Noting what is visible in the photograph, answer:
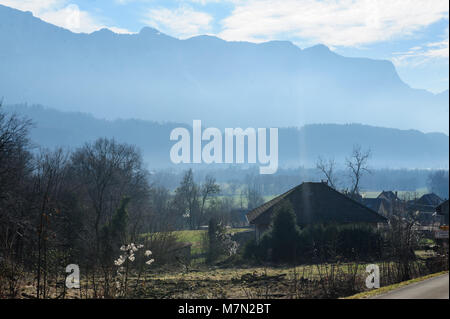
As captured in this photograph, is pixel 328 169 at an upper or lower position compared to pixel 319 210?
upper

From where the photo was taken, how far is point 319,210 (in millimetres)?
30547

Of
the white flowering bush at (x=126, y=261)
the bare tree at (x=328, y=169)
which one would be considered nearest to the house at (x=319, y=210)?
the bare tree at (x=328, y=169)

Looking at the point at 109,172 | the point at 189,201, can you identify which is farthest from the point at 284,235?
the point at 189,201

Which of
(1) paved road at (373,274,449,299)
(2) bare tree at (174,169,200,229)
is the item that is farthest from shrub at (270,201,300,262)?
(2) bare tree at (174,169,200,229)

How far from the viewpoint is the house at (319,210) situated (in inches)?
1182

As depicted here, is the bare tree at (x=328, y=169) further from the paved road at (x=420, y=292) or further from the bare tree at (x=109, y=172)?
the paved road at (x=420, y=292)

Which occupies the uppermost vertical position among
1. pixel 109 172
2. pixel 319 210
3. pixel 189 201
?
pixel 109 172

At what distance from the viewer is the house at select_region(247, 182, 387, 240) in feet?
98.5

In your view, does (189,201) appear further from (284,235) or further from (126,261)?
(126,261)

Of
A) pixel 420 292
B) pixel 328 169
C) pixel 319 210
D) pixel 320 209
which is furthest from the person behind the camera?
pixel 328 169

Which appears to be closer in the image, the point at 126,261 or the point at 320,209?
the point at 126,261

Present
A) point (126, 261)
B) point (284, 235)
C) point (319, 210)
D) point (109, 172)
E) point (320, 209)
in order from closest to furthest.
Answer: point (126, 261) < point (284, 235) < point (319, 210) < point (320, 209) < point (109, 172)

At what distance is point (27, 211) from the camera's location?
1789 cm
